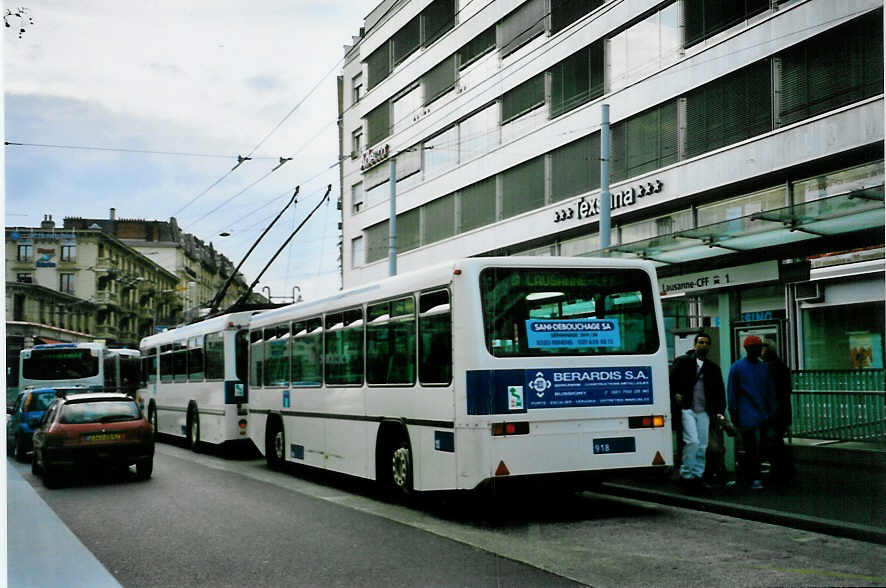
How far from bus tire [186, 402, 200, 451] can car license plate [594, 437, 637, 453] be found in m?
12.9

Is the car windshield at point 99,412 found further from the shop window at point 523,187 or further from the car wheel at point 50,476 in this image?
the shop window at point 523,187

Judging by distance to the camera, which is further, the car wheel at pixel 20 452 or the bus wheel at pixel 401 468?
the car wheel at pixel 20 452

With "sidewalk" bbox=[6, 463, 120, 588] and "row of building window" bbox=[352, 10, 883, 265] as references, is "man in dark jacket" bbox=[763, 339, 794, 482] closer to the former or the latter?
"sidewalk" bbox=[6, 463, 120, 588]

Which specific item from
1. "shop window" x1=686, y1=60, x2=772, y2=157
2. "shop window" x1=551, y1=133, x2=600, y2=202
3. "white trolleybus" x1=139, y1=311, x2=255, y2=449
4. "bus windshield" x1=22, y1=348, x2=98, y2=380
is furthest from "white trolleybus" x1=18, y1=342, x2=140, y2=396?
"shop window" x1=686, y1=60, x2=772, y2=157

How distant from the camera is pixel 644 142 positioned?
1045 inches

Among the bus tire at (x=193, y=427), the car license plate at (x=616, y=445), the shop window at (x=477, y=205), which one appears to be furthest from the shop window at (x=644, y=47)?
the car license plate at (x=616, y=445)

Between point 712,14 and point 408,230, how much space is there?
1762 centimetres

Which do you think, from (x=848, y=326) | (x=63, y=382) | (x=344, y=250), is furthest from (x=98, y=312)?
(x=344, y=250)

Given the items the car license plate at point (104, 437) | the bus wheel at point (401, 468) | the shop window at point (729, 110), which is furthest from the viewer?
the shop window at point (729, 110)

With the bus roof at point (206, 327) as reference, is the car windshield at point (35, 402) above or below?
below

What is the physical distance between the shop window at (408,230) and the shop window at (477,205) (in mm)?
3328

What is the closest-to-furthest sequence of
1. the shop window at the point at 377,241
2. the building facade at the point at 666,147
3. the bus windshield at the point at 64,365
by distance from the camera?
the building facade at the point at 666,147, the bus windshield at the point at 64,365, the shop window at the point at 377,241

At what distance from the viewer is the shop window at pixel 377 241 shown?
1617 inches

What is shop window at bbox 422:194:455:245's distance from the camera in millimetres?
36156
